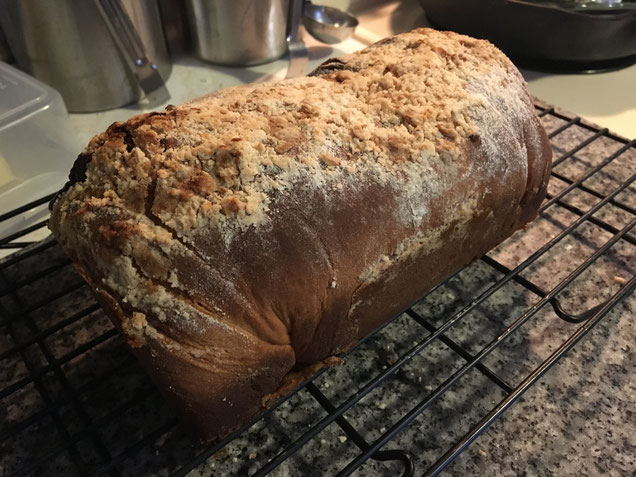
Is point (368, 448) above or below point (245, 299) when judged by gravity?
below

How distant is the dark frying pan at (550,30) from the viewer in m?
1.54

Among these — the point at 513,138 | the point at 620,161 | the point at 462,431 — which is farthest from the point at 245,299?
the point at 620,161

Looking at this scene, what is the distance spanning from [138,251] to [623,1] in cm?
165

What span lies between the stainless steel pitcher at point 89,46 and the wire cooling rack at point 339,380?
1.87ft

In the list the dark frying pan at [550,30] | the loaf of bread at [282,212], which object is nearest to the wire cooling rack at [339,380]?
the loaf of bread at [282,212]

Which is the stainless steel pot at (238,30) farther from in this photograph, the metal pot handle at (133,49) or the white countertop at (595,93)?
the white countertop at (595,93)

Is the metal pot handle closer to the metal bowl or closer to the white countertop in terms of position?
the metal bowl

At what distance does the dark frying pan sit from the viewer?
1.54 meters

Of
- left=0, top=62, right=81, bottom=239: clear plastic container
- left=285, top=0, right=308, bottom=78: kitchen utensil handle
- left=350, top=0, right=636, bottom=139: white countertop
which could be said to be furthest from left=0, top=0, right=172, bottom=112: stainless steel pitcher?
left=350, top=0, right=636, bottom=139: white countertop

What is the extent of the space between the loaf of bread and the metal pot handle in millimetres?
666

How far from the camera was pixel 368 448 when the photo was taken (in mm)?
646

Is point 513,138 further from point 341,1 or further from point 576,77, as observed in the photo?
point 341,1

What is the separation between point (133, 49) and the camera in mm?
1401

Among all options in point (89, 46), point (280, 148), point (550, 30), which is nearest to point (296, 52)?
point (89, 46)
